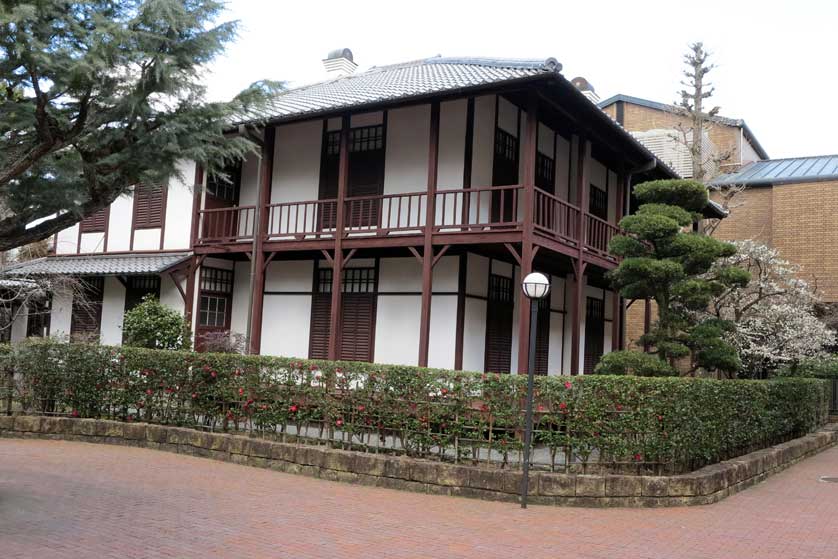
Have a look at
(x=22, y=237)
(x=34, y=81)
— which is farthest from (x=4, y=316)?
(x=34, y=81)

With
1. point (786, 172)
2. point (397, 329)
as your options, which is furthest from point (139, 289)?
point (786, 172)

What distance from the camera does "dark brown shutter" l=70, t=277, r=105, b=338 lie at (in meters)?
19.7

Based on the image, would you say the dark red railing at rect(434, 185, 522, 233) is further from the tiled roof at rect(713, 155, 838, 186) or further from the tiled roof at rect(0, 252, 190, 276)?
the tiled roof at rect(713, 155, 838, 186)

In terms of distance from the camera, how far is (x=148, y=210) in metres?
19.4

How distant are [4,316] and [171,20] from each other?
17.9 meters

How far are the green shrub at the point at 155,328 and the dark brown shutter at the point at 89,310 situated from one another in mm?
3179

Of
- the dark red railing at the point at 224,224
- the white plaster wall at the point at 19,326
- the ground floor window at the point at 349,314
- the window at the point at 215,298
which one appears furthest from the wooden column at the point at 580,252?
the white plaster wall at the point at 19,326

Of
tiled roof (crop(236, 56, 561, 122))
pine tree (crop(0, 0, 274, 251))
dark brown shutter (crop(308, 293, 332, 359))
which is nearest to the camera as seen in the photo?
pine tree (crop(0, 0, 274, 251))

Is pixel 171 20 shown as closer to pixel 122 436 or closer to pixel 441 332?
pixel 122 436

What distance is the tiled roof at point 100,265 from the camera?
58.4 ft

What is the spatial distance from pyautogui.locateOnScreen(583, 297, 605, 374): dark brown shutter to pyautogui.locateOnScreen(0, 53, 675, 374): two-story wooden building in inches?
19.5

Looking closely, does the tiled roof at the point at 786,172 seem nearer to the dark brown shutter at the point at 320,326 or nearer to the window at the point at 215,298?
the dark brown shutter at the point at 320,326

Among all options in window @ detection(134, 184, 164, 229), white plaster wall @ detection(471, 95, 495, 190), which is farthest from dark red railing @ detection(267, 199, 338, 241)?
window @ detection(134, 184, 164, 229)

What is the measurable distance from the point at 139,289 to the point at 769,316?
1684cm
